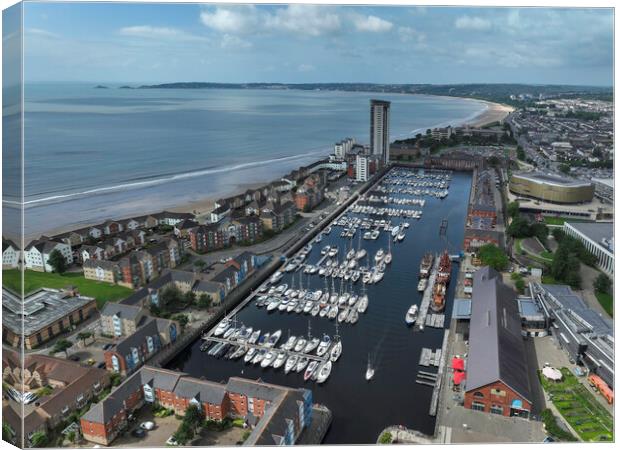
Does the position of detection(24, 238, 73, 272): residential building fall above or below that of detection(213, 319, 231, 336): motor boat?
above

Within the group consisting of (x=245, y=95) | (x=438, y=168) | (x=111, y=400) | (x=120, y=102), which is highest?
(x=245, y=95)

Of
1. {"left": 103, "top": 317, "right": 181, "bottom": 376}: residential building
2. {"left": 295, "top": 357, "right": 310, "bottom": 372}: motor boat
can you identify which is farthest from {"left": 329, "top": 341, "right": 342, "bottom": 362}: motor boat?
{"left": 103, "top": 317, "right": 181, "bottom": 376}: residential building

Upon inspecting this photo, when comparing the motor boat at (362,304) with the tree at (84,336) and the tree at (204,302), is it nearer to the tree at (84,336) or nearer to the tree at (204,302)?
the tree at (204,302)

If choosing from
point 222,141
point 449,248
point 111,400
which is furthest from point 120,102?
point 111,400

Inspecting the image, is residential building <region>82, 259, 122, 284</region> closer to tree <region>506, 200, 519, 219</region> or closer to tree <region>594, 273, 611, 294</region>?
tree <region>594, 273, 611, 294</region>

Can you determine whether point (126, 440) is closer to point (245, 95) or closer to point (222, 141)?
point (222, 141)

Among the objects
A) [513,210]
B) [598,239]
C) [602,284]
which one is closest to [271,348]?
[602,284]
